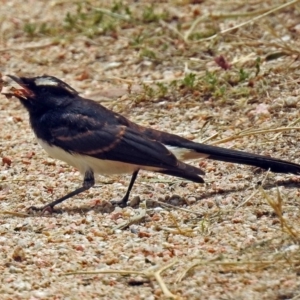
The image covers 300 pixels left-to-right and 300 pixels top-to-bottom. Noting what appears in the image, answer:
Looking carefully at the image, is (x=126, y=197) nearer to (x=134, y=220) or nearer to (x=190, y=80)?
(x=134, y=220)

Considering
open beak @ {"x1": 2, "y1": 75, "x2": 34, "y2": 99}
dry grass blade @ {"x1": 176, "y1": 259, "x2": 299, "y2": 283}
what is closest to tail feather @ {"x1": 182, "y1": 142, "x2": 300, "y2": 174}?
open beak @ {"x1": 2, "y1": 75, "x2": 34, "y2": 99}

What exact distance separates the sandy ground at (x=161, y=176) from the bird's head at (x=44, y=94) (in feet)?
1.92

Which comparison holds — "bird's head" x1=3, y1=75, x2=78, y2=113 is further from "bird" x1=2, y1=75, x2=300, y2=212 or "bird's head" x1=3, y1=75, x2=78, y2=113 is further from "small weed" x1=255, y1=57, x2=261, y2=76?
"small weed" x1=255, y1=57, x2=261, y2=76

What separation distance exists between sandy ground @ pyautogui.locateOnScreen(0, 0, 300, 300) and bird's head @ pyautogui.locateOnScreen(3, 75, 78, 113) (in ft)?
1.92

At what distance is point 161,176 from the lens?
274 inches

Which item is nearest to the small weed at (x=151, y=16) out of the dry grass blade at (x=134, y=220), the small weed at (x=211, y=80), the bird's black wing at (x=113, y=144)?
the small weed at (x=211, y=80)

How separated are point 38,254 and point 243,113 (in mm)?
2962

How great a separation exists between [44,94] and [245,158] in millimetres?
1502

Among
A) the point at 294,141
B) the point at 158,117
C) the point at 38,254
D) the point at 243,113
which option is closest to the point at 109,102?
the point at 158,117

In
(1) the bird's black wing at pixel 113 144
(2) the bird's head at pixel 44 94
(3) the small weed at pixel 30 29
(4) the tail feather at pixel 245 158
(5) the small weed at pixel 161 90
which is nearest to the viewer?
(1) the bird's black wing at pixel 113 144

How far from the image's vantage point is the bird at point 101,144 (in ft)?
20.8

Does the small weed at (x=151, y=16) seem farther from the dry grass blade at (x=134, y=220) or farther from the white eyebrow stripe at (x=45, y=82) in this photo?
the dry grass blade at (x=134, y=220)

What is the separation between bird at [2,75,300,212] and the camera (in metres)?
6.35

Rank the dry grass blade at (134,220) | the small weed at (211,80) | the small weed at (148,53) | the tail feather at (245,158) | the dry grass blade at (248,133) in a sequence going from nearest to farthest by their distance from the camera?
the dry grass blade at (134,220)
the tail feather at (245,158)
the dry grass blade at (248,133)
the small weed at (211,80)
the small weed at (148,53)
